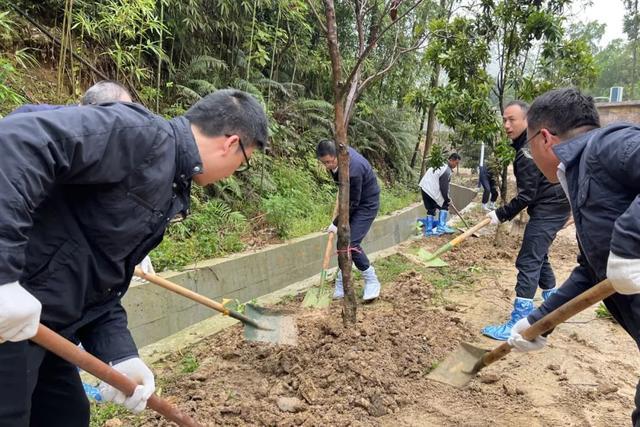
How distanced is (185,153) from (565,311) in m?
1.77

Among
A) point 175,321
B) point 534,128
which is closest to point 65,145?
point 534,128

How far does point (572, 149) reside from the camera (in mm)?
1896

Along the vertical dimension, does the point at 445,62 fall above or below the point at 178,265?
above

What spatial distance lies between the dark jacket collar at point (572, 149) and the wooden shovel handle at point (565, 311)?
49 centimetres

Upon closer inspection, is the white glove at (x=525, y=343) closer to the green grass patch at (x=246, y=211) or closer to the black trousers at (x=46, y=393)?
the black trousers at (x=46, y=393)

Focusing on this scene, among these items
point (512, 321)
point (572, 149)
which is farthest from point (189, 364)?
point (572, 149)

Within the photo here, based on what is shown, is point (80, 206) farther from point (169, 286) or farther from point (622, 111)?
point (622, 111)

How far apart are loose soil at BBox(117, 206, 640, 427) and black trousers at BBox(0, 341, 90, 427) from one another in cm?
85

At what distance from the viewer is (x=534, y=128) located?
2203mm

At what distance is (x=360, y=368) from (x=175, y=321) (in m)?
2.02

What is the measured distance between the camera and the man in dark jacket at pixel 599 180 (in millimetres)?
1554

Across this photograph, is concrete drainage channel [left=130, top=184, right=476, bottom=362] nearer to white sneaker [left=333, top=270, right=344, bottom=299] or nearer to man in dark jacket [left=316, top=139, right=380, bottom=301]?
white sneaker [left=333, top=270, right=344, bottom=299]

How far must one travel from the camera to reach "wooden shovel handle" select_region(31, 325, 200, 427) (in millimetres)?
1454

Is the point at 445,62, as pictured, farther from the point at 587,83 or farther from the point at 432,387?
the point at 432,387
